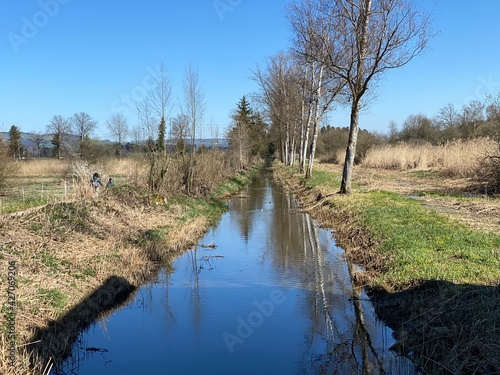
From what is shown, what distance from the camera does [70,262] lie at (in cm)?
750

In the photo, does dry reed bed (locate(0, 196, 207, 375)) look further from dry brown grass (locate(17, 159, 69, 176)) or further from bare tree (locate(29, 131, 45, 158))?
bare tree (locate(29, 131, 45, 158))

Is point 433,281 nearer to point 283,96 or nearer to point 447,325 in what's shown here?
point 447,325

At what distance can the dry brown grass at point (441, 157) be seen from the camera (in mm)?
20984

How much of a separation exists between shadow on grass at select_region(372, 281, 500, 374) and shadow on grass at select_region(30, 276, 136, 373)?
13.4 ft

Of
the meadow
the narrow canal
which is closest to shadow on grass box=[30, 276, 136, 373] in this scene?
the narrow canal

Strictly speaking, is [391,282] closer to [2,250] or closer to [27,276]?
[27,276]

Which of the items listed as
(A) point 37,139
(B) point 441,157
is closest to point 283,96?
(B) point 441,157

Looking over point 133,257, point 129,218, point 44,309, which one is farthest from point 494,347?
point 129,218

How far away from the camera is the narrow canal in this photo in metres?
5.06

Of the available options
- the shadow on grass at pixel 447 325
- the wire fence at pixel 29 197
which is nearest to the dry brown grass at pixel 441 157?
the shadow on grass at pixel 447 325

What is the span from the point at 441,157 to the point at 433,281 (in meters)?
25.9

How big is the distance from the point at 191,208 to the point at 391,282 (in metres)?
10.3

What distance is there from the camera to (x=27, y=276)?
6.34m

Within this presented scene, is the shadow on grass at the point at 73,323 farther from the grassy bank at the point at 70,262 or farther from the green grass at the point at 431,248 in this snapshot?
the green grass at the point at 431,248
